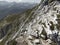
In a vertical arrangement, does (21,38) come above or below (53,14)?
below

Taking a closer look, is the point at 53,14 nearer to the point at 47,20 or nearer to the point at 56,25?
the point at 47,20

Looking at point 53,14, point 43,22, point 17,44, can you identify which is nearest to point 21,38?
point 17,44

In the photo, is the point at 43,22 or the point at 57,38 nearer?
Result: the point at 57,38

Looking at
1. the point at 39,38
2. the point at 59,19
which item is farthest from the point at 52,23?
the point at 39,38

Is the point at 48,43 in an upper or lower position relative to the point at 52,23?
lower

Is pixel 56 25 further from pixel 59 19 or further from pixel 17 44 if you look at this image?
pixel 17 44

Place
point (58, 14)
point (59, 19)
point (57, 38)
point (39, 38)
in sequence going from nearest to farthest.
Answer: point (57, 38) → point (39, 38) → point (59, 19) → point (58, 14)

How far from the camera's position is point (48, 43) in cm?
3959

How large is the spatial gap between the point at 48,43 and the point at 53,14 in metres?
11.1

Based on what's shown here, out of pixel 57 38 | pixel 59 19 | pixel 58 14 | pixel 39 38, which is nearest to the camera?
pixel 57 38

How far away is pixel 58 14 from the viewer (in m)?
47.6

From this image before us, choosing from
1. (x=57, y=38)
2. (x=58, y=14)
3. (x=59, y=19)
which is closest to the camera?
(x=57, y=38)

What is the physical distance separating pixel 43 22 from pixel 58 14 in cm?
361

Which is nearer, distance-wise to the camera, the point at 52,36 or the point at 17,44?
the point at 52,36
